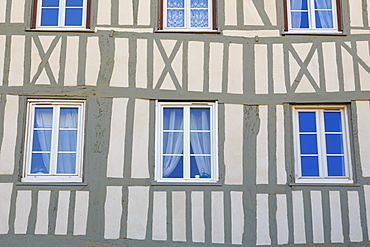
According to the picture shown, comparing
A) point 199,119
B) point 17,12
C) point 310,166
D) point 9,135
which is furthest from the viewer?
point 17,12

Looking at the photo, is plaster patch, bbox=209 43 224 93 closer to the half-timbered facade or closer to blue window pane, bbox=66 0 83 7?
the half-timbered facade

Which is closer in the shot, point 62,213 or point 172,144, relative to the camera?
point 62,213

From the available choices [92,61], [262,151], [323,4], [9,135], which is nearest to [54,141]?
[9,135]

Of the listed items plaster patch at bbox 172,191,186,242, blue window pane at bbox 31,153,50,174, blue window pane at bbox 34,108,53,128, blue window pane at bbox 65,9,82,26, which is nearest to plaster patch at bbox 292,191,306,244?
plaster patch at bbox 172,191,186,242

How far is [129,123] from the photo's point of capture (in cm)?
1099

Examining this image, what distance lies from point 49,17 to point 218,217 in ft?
15.2

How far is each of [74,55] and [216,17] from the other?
8.48ft

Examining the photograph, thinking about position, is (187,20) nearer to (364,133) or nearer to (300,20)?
(300,20)

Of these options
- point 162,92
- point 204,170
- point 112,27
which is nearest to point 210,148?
point 204,170

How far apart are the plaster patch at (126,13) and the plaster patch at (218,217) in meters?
3.37

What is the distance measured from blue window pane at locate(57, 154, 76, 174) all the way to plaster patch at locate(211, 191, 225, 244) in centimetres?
236

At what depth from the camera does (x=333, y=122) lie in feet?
Answer: 36.8

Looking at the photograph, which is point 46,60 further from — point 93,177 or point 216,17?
point 216,17

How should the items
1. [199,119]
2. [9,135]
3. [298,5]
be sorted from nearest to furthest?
[9,135]
[199,119]
[298,5]
